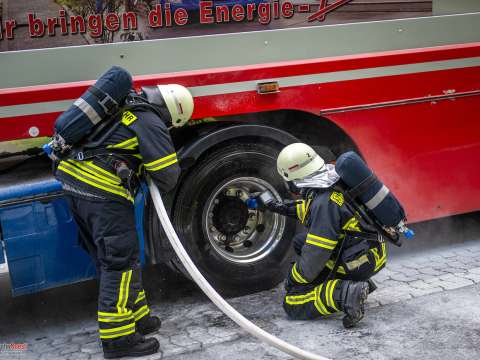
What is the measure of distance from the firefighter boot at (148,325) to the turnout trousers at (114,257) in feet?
0.78

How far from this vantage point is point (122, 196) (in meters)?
3.91

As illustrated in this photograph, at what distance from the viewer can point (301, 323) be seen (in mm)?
4387

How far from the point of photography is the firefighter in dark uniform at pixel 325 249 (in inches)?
166

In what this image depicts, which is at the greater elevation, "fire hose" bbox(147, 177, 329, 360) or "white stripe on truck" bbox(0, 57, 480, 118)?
"white stripe on truck" bbox(0, 57, 480, 118)

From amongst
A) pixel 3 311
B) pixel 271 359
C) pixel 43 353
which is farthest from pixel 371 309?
pixel 3 311

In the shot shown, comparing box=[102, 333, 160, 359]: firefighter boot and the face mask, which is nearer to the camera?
box=[102, 333, 160, 359]: firefighter boot

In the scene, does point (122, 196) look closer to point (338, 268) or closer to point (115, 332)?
point (115, 332)

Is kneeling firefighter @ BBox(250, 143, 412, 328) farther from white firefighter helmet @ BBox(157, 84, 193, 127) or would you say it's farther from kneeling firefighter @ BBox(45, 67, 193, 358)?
kneeling firefighter @ BBox(45, 67, 193, 358)

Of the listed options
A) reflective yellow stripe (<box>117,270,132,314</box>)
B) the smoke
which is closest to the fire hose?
reflective yellow stripe (<box>117,270,132,314</box>)

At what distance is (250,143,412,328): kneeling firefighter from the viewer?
166 inches

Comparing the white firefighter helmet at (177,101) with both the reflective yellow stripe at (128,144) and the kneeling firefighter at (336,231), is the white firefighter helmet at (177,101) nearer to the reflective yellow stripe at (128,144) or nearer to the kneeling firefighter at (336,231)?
the reflective yellow stripe at (128,144)

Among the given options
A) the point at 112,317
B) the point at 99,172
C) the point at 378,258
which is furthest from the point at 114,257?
the point at 378,258

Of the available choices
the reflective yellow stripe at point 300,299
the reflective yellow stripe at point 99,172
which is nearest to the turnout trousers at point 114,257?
the reflective yellow stripe at point 99,172

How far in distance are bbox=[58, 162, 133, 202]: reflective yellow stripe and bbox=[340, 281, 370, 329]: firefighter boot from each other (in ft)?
4.44
